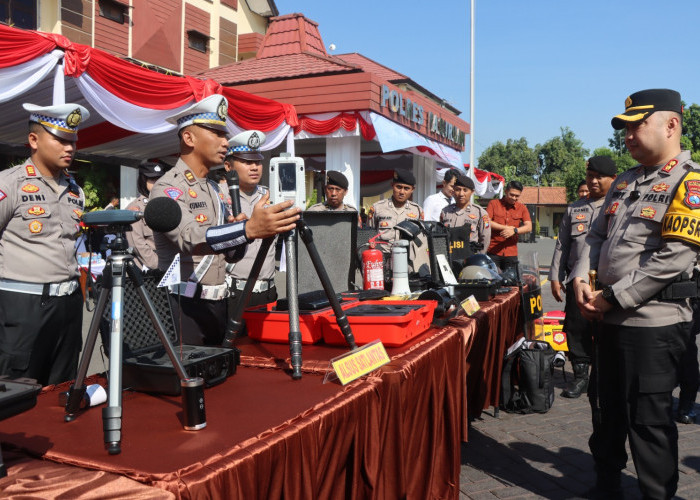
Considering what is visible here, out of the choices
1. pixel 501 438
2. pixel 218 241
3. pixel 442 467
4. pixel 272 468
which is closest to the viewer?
pixel 272 468

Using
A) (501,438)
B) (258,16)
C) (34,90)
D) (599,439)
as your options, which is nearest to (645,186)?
(599,439)

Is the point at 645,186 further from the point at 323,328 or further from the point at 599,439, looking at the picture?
the point at 323,328

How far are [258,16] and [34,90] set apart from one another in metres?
16.0

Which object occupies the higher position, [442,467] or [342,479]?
[342,479]

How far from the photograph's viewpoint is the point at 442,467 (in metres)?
2.36

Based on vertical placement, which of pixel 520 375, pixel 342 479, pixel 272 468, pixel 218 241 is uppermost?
pixel 218 241

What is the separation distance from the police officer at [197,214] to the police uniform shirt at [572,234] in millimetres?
2996

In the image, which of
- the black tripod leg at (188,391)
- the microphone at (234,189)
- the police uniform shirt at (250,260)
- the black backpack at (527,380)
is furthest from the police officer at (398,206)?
the black tripod leg at (188,391)

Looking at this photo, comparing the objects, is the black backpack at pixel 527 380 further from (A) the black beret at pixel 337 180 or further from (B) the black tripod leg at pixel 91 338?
(B) the black tripod leg at pixel 91 338

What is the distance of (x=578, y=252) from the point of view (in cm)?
443

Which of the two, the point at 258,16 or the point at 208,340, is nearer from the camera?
the point at 208,340

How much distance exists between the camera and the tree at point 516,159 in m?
82.6

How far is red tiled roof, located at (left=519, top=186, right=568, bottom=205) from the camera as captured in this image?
203ft

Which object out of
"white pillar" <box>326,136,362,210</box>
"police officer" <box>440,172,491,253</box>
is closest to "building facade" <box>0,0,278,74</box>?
"white pillar" <box>326,136,362,210</box>
